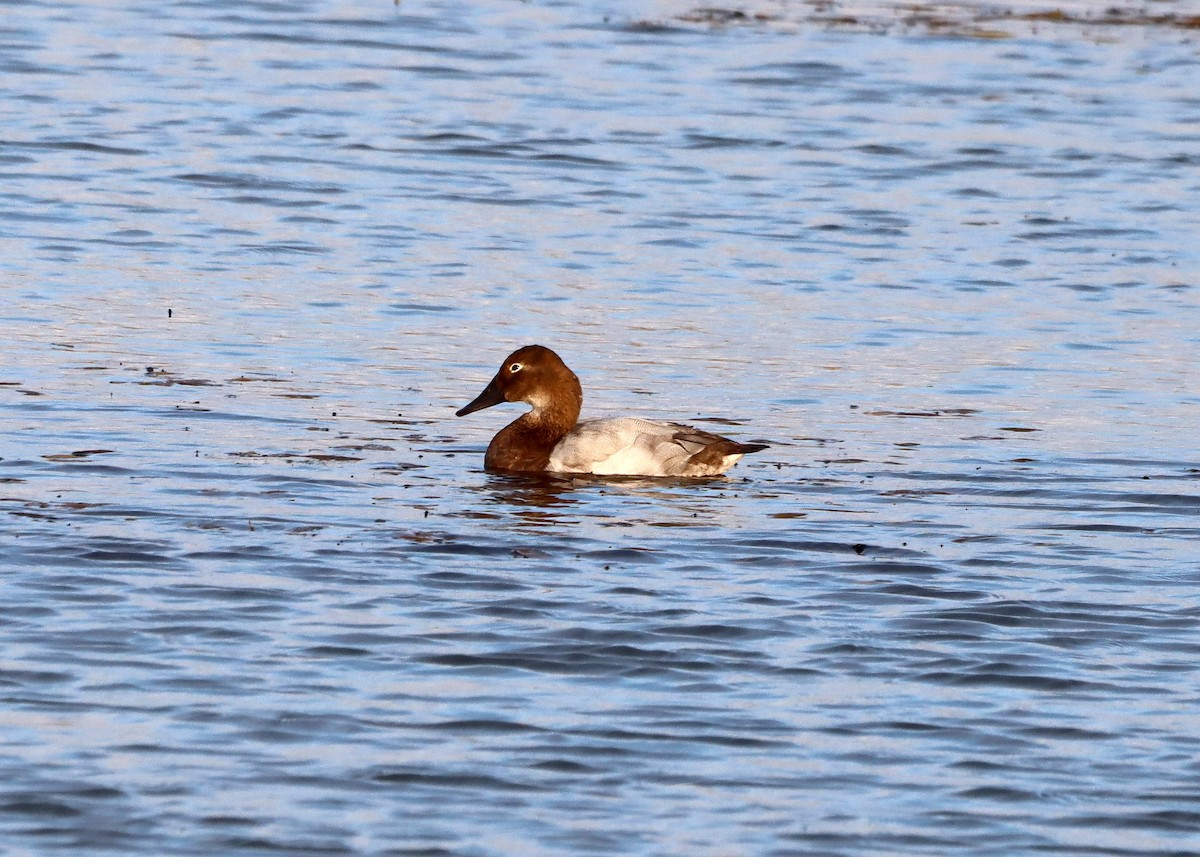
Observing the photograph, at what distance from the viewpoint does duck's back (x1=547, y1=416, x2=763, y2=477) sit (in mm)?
11867

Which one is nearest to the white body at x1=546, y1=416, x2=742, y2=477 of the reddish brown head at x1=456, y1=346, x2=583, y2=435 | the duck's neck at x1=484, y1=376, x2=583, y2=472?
the duck's neck at x1=484, y1=376, x2=583, y2=472

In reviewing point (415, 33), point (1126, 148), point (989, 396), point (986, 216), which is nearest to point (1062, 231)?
point (986, 216)

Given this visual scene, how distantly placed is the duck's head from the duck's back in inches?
24.9

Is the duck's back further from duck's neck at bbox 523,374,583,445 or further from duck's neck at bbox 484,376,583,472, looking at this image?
duck's neck at bbox 523,374,583,445

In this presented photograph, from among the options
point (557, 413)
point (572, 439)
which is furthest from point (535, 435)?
point (572, 439)

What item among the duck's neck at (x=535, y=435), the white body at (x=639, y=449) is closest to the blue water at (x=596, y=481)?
the white body at (x=639, y=449)

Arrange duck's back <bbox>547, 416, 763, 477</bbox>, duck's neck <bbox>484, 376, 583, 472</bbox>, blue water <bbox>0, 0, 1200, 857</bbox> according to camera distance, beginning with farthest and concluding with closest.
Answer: duck's neck <bbox>484, 376, 583, 472</bbox> → duck's back <bbox>547, 416, 763, 477</bbox> → blue water <bbox>0, 0, 1200, 857</bbox>

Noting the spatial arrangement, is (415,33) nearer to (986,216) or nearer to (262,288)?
(986,216)

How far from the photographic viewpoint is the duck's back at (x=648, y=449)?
11867 mm

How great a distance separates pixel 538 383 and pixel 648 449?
110cm

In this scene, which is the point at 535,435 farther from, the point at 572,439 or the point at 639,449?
the point at 639,449

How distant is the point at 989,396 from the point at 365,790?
791cm

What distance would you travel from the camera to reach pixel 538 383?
1284cm

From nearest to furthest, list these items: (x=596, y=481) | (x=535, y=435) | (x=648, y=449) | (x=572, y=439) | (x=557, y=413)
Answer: (x=648, y=449) < (x=596, y=481) < (x=572, y=439) < (x=535, y=435) < (x=557, y=413)
